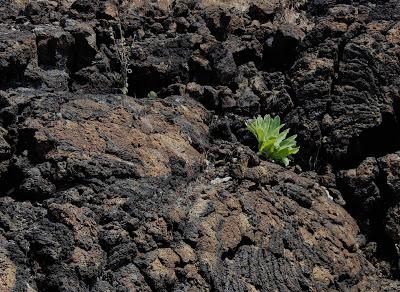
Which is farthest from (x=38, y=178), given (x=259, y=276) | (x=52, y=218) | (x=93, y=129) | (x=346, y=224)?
(x=346, y=224)

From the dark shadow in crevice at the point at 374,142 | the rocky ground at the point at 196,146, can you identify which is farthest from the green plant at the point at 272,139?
the dark shadow in crevice at the point at 374,142

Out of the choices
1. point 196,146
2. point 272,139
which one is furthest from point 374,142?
point 196,146

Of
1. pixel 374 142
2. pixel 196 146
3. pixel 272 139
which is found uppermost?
pixel 374 142

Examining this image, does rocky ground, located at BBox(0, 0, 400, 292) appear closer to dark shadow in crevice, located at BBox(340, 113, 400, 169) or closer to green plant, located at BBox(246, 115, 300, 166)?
dark shadow in crevice, located at BBox(340, 113, 400, 169)

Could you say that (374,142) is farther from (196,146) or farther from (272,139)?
(196,146)

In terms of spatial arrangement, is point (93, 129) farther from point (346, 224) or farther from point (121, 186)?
point (346, 224)
